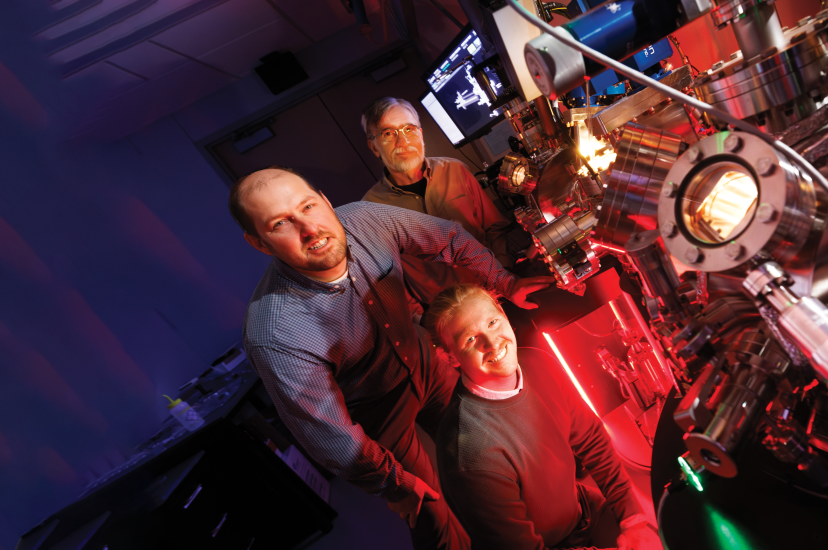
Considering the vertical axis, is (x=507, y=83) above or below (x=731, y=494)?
above

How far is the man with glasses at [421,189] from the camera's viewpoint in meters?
2.41

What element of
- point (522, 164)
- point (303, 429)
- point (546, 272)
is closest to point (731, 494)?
point (546, 272)

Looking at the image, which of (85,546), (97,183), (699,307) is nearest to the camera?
(699,307)

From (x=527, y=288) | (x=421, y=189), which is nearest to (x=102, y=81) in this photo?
(x=421, y=189)

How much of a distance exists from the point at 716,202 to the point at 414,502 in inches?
64.6

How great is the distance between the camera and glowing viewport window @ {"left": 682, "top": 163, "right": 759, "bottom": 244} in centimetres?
49

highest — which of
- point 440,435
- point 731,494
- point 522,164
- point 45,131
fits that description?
point 45,131

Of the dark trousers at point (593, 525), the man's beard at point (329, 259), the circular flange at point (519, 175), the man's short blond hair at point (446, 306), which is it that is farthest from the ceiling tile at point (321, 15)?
the dark trousers at point (593, 525)

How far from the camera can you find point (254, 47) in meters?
3.62

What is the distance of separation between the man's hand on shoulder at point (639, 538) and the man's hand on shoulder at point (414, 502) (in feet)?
2.53

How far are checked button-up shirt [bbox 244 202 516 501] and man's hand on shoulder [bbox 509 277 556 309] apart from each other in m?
0.10

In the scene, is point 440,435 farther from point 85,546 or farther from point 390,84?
point 390,84

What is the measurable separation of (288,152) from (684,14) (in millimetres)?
4381

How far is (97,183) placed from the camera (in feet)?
12.8
